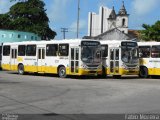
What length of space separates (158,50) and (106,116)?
2172cm

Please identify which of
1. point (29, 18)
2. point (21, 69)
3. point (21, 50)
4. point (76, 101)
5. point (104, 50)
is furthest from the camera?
point (29, 18)

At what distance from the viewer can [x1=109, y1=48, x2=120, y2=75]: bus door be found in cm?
3245

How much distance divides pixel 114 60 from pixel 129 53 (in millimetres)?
1181

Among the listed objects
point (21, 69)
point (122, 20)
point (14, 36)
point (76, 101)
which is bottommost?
point (76, 101)

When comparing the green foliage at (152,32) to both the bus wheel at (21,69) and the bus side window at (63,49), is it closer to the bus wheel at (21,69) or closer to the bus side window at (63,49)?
the bus wheel at (21,69)

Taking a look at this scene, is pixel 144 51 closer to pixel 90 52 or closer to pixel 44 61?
pixel 90 52

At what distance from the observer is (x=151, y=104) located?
51.8 feet

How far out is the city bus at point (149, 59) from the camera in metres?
33.8

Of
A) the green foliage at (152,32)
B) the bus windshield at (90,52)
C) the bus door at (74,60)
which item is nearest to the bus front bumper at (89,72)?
the bus door at (74,60)

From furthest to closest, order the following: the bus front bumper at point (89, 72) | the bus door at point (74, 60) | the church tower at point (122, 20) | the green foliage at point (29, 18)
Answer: the church tower at point (122, 20) < the green foliage at point (29, 18) < the bus door at point (74, 60) < the bus front bumper at point (89, 72)

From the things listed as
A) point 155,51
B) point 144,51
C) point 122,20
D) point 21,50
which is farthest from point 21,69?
point 122,20

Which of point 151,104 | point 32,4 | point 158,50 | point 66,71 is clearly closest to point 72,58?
point 66,71

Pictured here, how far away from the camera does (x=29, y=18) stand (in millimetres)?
87000

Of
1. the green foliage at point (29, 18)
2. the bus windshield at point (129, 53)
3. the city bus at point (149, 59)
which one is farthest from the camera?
the green foliage at point (29, 18)
